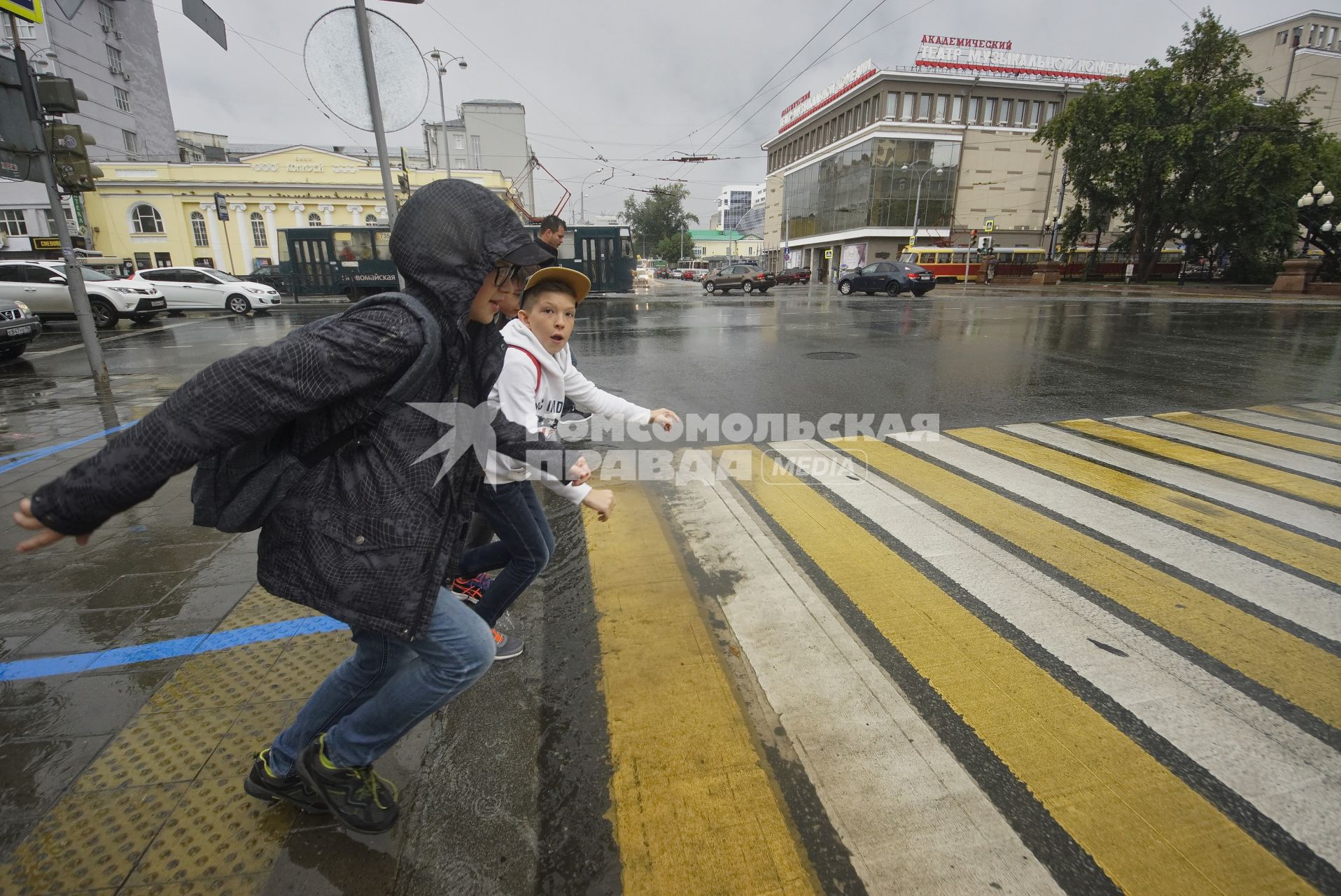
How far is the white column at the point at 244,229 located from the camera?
42.2 metres

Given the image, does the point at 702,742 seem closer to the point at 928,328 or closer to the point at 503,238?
the point at 503,238

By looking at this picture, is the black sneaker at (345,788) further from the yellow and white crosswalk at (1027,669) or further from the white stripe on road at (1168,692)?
the white stripe on road at (1168,692)

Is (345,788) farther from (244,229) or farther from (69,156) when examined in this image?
(244,229)

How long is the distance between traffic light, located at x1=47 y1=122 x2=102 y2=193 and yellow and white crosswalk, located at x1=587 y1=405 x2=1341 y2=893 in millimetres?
8503

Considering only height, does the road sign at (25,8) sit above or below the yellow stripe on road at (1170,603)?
above

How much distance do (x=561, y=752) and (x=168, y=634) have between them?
6.64 feet

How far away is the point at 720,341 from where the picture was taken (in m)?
13.3

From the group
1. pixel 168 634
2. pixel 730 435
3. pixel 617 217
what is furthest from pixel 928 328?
pixel 617 217

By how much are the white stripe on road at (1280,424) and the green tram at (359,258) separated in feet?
75.2

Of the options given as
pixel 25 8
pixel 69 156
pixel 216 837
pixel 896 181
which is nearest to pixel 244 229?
pixel 69 156

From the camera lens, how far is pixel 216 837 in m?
1.85

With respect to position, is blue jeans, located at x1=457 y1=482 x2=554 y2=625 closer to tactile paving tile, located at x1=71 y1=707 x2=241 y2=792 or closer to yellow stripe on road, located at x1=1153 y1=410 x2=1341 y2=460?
tactile paving tile, located at x1=71 y1=707 x2=241 y2=792

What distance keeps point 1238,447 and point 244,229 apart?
52.8 metres

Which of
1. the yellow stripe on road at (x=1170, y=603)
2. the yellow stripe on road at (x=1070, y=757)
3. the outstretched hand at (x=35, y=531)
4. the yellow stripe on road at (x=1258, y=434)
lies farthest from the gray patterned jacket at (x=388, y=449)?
the yellow stripe on road at (x=1258, y=434)
